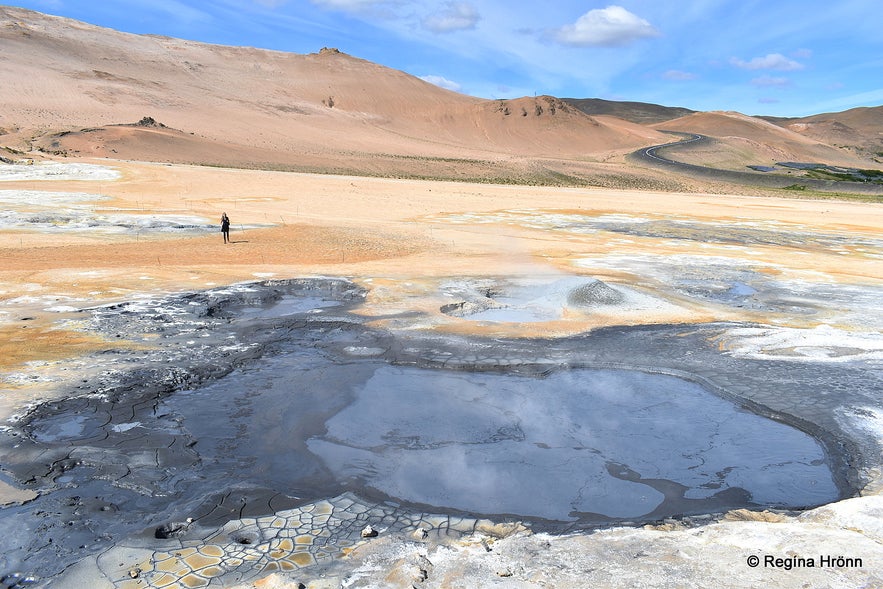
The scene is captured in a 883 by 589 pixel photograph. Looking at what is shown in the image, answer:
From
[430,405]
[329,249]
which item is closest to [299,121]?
[329,249]

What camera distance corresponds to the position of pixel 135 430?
283 inches

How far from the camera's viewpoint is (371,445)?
23.5 feet

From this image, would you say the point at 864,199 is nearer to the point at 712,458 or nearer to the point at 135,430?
the point at 712,458

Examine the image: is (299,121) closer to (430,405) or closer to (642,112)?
(430,405)

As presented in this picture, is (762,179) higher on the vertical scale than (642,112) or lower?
lower

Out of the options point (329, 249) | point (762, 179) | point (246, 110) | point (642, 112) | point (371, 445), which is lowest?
point (371, 445)

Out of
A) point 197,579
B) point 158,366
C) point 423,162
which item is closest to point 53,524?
point 197,579

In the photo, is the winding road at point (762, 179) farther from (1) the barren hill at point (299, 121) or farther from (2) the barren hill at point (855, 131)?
(2) the barren hill at point (855, 131)

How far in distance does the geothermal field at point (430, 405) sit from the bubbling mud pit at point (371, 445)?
33 mm

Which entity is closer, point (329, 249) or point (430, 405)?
point (430, 405)

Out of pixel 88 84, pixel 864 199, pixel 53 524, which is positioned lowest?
pixel 53 524

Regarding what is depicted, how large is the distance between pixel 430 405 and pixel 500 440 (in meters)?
1.20

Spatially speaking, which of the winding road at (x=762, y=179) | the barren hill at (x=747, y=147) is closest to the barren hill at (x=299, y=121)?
the barren hill at (x=747, y=147)

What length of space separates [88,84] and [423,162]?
4414cm
